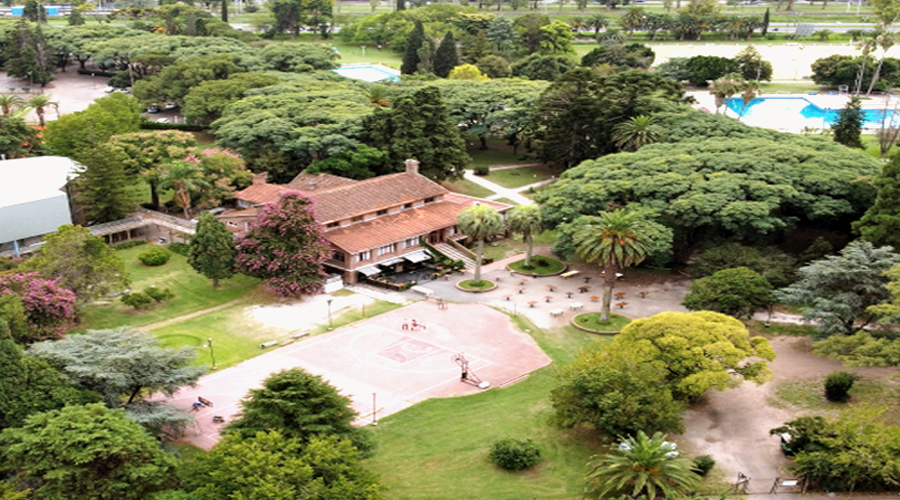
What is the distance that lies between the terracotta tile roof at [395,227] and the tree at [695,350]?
2468 centimetres

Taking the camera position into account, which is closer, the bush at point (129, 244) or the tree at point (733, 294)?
the tree at point (733, 294)

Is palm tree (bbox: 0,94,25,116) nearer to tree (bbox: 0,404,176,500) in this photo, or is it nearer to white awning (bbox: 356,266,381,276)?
white awning (bbox: 356,266,381,276)

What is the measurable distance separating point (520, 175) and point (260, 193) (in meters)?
30.6

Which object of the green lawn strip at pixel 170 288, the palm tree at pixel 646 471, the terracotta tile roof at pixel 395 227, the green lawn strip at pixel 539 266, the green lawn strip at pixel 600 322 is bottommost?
the green lawn strip at pixel 170 288

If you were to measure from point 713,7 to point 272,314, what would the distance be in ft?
486

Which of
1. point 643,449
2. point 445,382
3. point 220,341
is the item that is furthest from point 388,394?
point 643,449

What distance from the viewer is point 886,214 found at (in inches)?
2355

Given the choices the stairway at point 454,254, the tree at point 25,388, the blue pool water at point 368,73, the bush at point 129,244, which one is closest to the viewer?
the tree at point 25,388

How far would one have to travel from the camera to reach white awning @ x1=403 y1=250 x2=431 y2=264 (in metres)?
69.6

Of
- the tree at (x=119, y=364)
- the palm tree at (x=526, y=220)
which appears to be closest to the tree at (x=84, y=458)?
the tree at (x=119, y=364)

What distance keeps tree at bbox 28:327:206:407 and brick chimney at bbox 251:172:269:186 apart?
3613cm

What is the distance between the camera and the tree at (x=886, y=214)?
59.0 m

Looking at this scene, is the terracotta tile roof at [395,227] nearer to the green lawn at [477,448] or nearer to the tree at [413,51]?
the green lawn at [477,448]

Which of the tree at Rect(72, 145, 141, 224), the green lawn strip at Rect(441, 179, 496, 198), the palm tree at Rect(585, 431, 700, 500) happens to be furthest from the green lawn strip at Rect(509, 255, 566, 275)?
the tree at Rect(72, 145, 141, 224)
